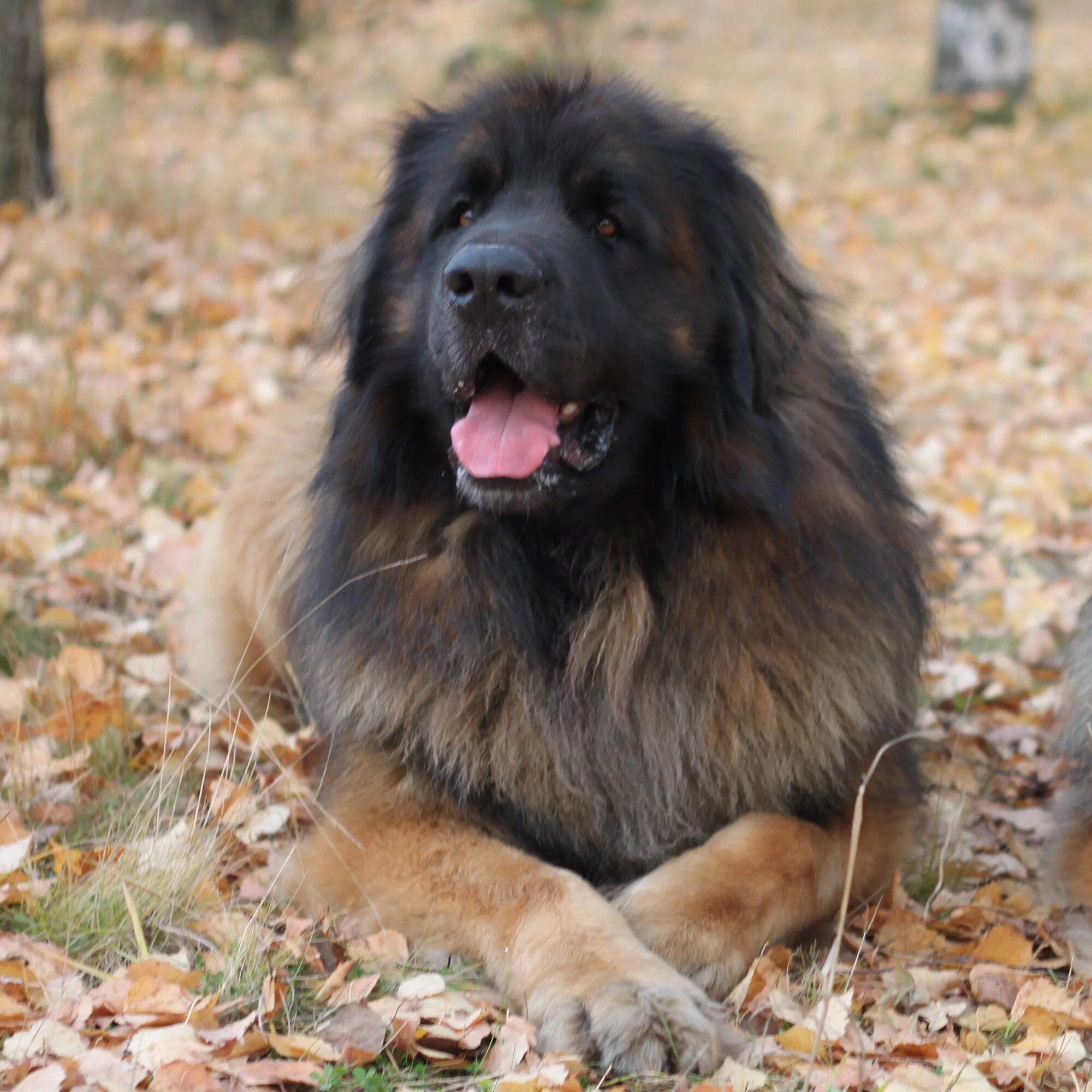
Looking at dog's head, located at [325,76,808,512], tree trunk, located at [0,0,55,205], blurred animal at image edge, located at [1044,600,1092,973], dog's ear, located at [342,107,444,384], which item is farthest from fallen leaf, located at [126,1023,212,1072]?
tree trunk, located at [0,0,55,205]

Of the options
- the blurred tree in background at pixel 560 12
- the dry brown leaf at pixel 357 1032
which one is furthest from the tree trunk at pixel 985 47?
the dry brown leaf at pixel 357 1032

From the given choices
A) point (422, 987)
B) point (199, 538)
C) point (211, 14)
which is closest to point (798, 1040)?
point (422, 987)

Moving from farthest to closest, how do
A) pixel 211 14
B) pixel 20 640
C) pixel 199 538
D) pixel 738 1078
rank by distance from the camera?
pixel 211 14 → pixel 199 538 → pixel 20 640 → pixel 738 1078

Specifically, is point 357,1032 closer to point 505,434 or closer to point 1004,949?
point 505,434

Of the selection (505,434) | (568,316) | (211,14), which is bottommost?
(505,434)

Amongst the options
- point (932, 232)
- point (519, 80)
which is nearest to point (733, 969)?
point (519, 80)

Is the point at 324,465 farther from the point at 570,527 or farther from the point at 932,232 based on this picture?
the point at 932,232

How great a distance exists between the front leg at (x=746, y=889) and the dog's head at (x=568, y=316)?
0.73 metres

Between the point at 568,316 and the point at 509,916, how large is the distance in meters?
1.20

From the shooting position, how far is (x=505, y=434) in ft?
9.76

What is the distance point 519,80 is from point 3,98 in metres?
4.54

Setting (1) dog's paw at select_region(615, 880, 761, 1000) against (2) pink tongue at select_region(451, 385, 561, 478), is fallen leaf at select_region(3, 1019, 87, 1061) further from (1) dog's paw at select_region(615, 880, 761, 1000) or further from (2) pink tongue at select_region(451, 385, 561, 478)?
(2) pink tongue at select_region(451, 385, 561, 478)

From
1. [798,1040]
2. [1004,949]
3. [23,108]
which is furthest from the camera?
[23,108]

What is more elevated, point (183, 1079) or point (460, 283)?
point (460, 283)
